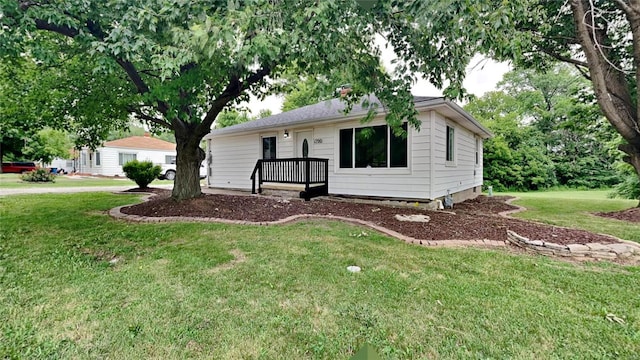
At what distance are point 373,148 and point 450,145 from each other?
7.95ft

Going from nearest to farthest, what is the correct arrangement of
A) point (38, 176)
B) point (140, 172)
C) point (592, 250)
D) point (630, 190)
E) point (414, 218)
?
point (592, 250) < point (414, 218) < point (630, 190) < point (140, 172) < point (38, 176)

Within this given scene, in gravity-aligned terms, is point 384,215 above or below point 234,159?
below

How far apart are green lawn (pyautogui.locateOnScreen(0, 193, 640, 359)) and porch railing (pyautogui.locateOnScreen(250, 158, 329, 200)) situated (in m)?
3.87

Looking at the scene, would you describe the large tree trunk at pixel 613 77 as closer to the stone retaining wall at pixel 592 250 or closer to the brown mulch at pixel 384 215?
the brown mulch at pixel 384 215

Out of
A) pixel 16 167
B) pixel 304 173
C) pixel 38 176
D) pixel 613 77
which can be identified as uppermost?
pixel 613 77

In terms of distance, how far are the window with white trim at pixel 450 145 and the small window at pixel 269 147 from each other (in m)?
5.58

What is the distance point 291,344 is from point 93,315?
1.64 meters

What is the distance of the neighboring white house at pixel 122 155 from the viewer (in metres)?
23.2

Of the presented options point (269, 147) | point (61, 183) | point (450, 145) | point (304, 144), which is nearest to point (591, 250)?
point (450, 145)

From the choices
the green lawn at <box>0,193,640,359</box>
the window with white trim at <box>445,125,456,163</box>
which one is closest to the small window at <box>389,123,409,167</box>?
the window with white trim at <box>445,125,456,163</box>

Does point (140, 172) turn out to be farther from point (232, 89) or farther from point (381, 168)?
point (381, 168)

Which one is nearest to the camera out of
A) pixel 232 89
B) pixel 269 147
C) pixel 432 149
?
pixel 232 89

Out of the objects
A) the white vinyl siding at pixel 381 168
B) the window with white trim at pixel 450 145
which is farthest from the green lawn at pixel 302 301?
the window with white trim at pixel 450 145

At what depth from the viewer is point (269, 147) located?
33.7ft
